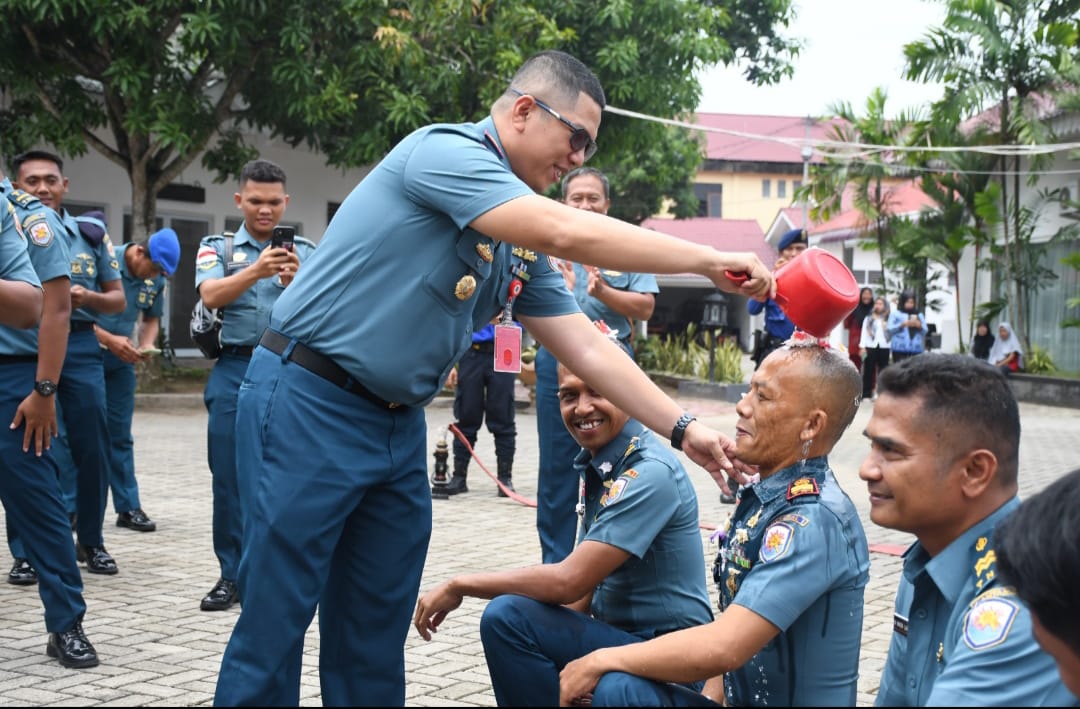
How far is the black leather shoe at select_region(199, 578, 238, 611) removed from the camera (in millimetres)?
5980

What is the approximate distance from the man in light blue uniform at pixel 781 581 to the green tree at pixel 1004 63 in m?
20.3

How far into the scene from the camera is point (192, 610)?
19.7 ft

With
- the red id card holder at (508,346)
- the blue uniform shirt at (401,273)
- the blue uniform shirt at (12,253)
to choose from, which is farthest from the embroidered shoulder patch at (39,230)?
the blue uniform shirt at (401,273)

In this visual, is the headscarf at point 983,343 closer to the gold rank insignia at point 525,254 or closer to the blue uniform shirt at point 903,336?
the blue uniform shirt at point 903,336

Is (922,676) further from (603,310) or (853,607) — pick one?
(603,310)

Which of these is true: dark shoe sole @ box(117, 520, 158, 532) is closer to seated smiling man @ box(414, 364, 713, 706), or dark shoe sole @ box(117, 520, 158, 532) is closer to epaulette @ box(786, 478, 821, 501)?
seated smiling man @ box(414, 364, 713, 706)

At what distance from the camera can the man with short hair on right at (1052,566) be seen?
1684mm

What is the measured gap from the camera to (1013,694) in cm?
222

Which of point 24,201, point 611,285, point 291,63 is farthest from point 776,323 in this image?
point 291,63

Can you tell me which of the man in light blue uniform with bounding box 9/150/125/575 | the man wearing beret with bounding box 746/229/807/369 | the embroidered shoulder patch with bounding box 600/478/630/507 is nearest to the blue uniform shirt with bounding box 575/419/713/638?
the embroidered shoulder patch with bounding box 600/478/630/507

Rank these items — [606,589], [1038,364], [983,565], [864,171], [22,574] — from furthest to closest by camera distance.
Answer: [864,171], [1038,364], [22,574], [606,589], [983,565]

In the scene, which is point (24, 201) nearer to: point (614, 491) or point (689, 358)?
point (614, 491)

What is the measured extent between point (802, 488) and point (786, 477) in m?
0.09

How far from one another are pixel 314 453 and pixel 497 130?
3.39 feet
